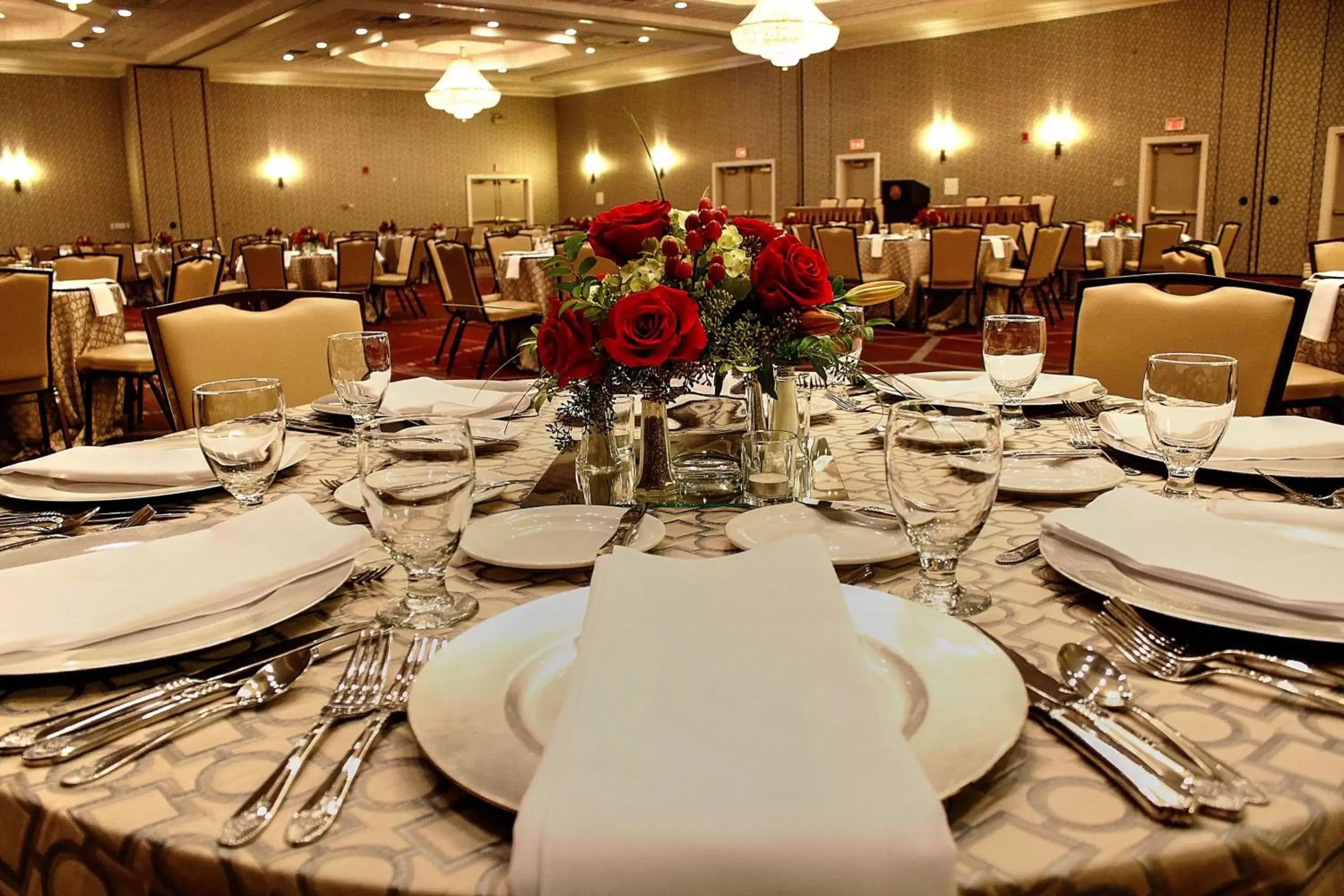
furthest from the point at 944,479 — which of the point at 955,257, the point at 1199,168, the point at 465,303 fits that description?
the point at 1199,168

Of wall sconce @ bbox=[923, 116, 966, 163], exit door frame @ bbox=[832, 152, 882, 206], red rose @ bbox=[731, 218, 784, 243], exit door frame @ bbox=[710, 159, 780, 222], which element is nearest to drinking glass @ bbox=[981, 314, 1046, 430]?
red rose @ bbox=[731, 218, 784, 243]

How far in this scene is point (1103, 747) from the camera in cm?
66

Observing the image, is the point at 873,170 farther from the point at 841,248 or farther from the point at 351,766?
the point at 351,766

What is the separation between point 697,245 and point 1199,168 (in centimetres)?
1384

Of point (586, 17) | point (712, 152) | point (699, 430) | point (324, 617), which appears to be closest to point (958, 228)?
point (586, 17)

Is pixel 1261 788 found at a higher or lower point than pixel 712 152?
lower

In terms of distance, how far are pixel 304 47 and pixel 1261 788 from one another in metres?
16.7

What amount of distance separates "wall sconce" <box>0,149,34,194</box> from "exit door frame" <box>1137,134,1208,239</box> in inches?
641

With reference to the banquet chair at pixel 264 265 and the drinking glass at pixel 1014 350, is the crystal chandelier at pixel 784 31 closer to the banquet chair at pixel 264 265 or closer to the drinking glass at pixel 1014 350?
the banquet chair at pixel 264 265

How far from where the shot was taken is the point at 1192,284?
2.44m

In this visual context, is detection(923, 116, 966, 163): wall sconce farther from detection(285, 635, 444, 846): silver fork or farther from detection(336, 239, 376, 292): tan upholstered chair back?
detection(285, 635, 444, 846): silver fork

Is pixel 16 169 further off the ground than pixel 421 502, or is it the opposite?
pixel 16 169

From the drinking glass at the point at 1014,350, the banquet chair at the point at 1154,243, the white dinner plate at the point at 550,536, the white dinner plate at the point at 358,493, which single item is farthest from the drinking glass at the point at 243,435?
the banquet chair at the point at 1154,243

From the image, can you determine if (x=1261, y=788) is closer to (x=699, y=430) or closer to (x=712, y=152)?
(x=699, y=430)
